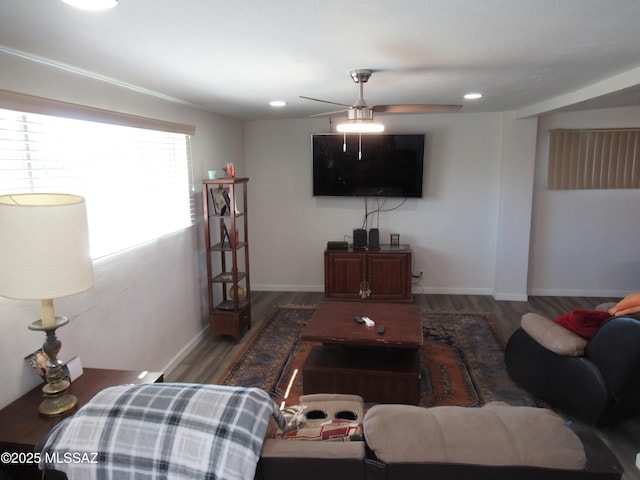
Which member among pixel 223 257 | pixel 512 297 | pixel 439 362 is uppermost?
pixel 223 257

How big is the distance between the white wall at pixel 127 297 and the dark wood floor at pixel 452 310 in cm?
20

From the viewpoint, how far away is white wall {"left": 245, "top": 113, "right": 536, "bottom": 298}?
5027 millimetres

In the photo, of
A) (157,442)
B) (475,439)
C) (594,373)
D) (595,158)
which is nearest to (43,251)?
(157,442)

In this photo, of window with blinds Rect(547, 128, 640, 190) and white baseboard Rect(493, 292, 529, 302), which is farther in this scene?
white baseboard Rect(493, 292, 529, 302)

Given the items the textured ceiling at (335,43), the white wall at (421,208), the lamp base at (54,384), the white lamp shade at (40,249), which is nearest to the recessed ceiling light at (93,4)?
the textured ceiling at (335,43)

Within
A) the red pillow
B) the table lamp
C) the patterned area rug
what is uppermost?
the table lamp

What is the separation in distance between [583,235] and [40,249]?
5.56m

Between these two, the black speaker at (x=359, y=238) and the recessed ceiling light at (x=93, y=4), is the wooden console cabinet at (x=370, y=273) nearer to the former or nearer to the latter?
the black speaker at (x=359, y=238)

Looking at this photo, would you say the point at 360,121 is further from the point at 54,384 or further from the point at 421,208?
the point at 421,208

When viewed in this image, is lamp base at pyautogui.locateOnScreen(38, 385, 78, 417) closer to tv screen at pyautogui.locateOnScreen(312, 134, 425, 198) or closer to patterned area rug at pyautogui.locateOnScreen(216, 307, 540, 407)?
patterned area rug at pyautogui.locateOnScreen(216, 307, 540, 407)

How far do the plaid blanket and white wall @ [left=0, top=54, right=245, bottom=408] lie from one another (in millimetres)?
895

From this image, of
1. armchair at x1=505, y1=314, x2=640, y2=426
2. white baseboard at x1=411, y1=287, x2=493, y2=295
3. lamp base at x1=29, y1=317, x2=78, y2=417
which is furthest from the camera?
white baseboard at x1=411, y1=287, x2=493, y2=295

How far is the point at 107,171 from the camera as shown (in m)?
2.68

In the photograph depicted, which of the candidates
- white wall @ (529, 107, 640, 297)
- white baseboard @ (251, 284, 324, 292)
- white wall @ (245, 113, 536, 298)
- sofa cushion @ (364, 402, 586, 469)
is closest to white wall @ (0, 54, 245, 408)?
white wall @ (245, 113, 536, 298)
